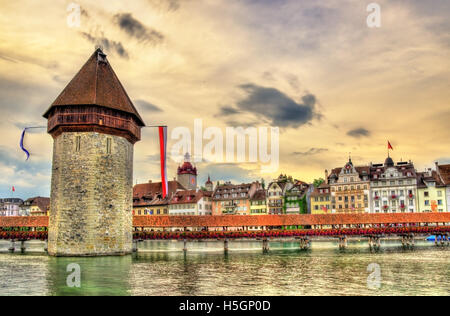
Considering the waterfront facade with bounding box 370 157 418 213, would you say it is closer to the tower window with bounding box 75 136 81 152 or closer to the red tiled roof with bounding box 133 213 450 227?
the red tiled roof with bounding box 133 213 450 227

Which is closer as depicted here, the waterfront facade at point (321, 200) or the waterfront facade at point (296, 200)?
the waterfront facade at point (321, 200)

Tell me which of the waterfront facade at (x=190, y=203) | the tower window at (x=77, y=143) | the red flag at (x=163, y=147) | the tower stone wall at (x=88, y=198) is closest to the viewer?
the tower stone wall at (x=88, y=198)

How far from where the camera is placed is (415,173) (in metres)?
60.7

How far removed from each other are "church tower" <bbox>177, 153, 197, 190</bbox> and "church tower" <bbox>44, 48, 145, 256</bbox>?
2293 inches

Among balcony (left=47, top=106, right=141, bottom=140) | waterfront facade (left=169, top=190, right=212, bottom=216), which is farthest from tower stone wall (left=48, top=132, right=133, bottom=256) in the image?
waterfront facade (left=169, top=190, right=212, bottom=216)

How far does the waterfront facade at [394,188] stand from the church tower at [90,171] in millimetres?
44065

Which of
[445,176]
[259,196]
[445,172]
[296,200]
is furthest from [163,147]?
[445,172]

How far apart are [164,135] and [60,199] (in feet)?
30.3

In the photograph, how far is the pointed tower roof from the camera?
29.3m

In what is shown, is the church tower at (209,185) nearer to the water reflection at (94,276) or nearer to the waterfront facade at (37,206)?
the waterfront facade at (37,206)

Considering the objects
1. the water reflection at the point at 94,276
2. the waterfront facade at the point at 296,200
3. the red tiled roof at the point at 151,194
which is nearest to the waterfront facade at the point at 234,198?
the waterfront facade at the point at 296,200

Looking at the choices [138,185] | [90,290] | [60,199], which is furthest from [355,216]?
[138,185]

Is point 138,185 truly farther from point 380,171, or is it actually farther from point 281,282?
point 281,282

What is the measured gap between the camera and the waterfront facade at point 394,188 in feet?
198
